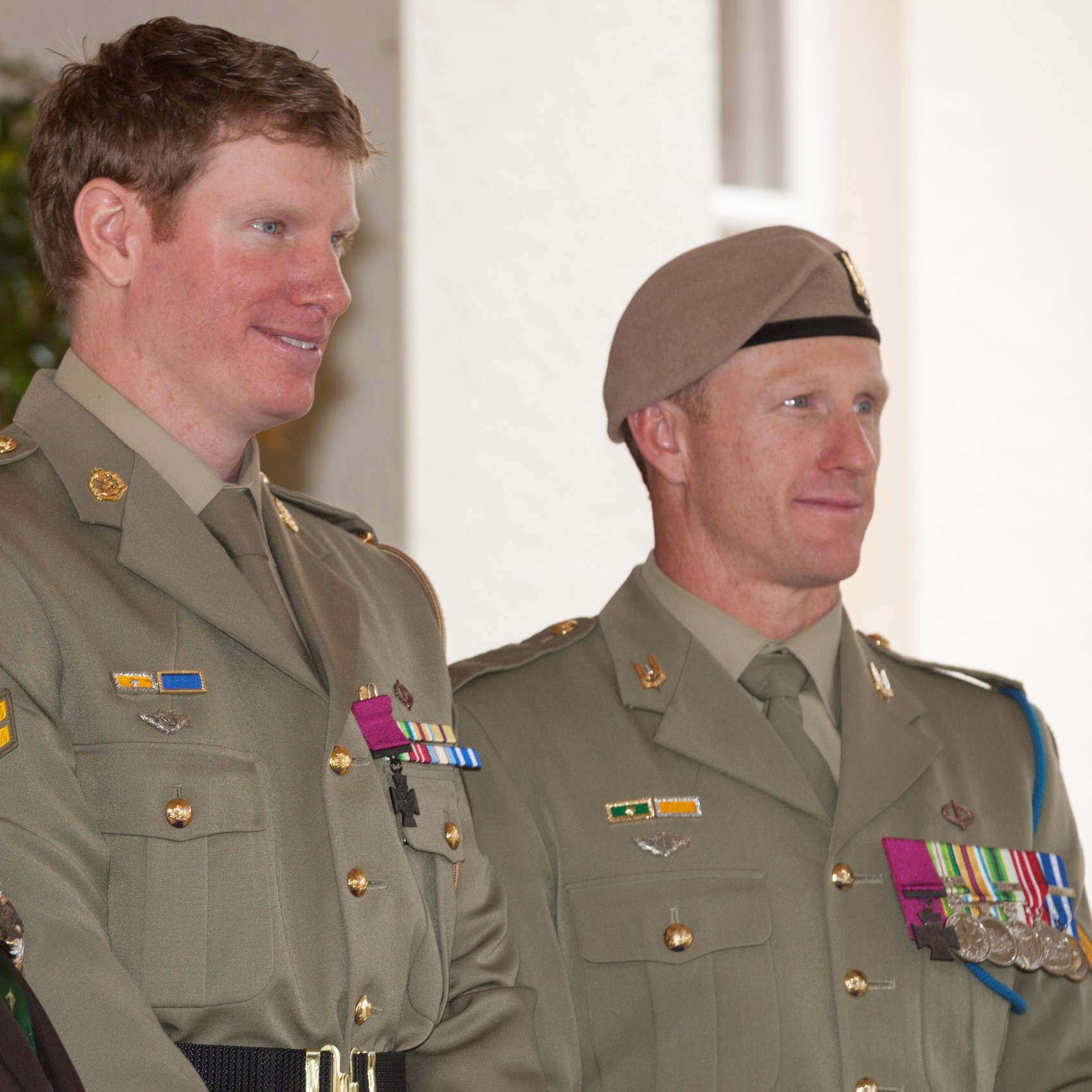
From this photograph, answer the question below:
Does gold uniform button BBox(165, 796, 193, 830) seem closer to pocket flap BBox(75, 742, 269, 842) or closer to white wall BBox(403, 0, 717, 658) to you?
pocket flap BBox(75, 742, 269, 842)

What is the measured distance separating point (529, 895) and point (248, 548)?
24.4 inches

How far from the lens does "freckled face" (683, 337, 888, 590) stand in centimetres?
243

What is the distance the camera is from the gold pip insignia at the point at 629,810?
2.31 m

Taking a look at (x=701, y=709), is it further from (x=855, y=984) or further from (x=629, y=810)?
(x=855, y=984)

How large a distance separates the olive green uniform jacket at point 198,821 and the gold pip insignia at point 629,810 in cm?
29

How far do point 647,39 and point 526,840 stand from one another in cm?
218

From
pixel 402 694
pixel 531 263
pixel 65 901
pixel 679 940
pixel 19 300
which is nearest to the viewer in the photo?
pixel 65 901

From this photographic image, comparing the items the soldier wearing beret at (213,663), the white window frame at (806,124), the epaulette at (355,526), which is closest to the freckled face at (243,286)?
the soldier wearing beret at (213,663)

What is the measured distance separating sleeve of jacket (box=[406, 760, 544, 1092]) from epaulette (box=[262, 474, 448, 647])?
268mm

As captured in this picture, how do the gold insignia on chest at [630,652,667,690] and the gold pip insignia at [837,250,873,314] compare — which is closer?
the gold insignia on chest at [630,652,667,690]

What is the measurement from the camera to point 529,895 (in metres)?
2.26

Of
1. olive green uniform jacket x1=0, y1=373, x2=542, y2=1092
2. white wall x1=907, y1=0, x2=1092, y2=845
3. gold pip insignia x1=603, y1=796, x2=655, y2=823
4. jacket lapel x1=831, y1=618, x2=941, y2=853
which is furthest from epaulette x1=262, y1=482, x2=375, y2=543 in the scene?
white wall x1=907, y1=0, x2=1092, y2=845

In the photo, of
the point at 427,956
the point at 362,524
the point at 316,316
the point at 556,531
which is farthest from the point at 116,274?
the point at 556,531

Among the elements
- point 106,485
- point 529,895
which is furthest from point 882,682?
point 106,485
